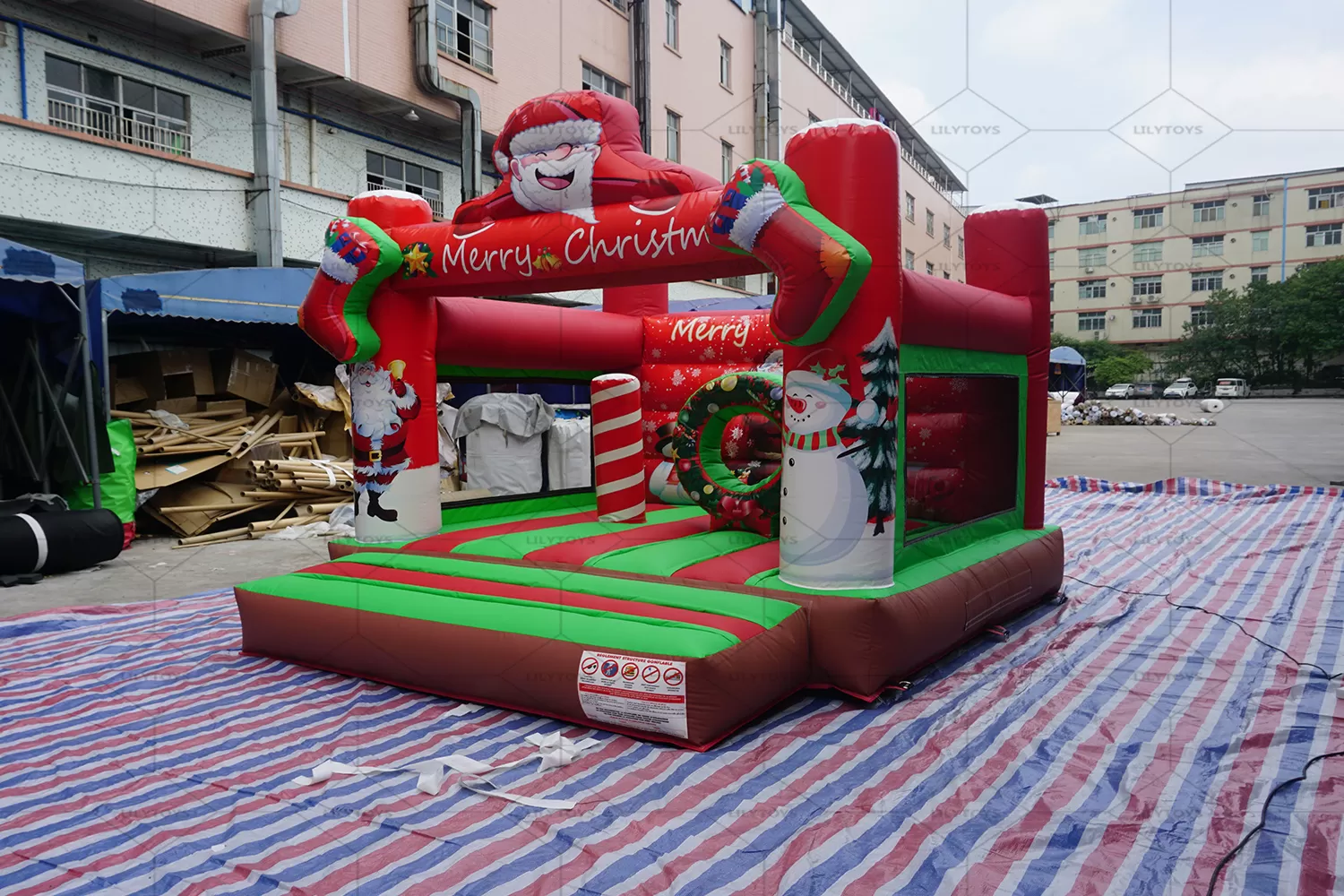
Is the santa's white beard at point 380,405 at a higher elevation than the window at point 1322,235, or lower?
lower

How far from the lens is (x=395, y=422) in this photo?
2.91 metres

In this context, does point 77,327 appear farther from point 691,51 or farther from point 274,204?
point 691,51

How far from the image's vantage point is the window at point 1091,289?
360 centimetres

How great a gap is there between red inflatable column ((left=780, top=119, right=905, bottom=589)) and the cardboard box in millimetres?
4934

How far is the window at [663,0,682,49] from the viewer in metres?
9.09

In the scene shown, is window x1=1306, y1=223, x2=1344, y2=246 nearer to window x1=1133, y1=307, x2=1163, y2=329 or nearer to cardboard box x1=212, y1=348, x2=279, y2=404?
window x1=1133, y1=307, x2=1163, y2=329

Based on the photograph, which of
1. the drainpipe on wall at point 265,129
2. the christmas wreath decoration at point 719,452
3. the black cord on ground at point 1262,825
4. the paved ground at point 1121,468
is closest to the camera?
the black cord on ground at point 1262,825

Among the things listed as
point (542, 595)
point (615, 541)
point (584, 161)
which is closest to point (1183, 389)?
point (615, 541)

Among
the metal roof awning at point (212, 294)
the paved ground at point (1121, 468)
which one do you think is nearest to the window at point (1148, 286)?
the paved ground at point (1121, 468)

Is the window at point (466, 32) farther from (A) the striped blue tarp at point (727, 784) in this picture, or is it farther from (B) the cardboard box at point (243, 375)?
(A) the striped blue tarp at point (727, 784)

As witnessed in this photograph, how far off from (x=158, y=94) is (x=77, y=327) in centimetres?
292

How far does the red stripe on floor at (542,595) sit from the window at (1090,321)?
2619 mm

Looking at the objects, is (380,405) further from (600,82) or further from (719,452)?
(600,82)

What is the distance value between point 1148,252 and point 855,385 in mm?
1689
